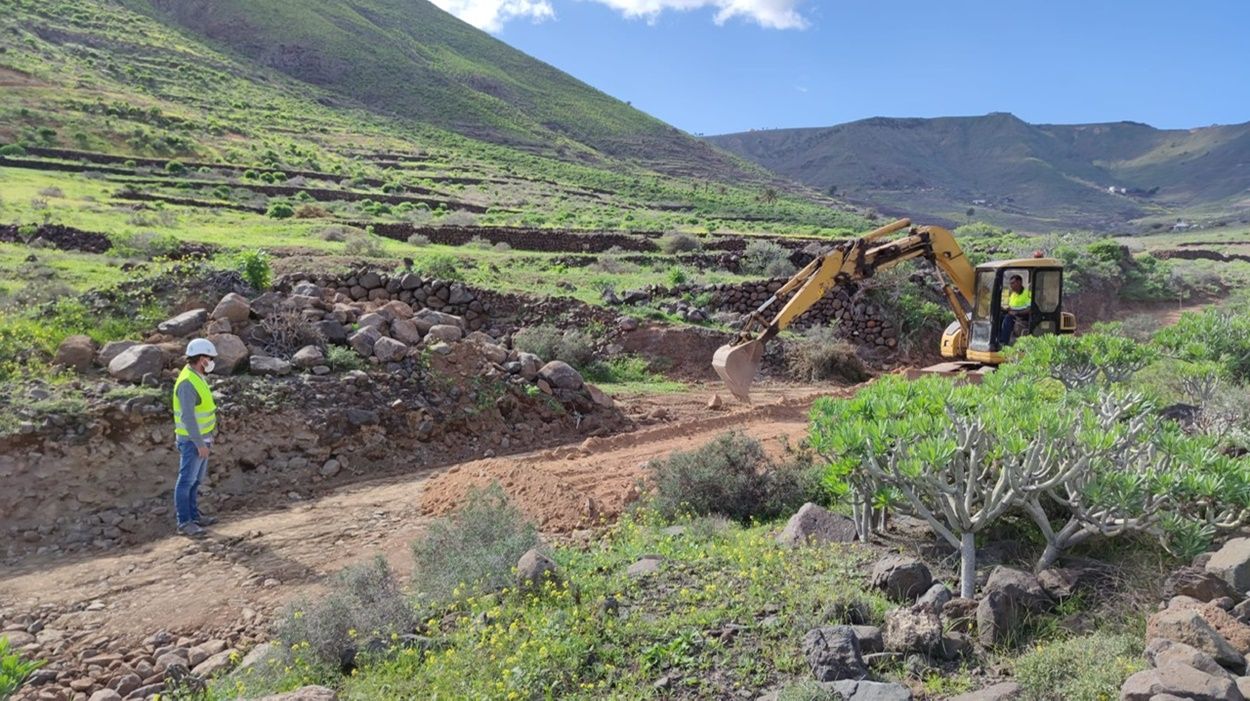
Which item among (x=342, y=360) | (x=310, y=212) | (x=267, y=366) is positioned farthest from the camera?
(x=310, y=212)

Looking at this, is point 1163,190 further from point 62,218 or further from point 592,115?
point 62,218

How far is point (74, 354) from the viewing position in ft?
28.0

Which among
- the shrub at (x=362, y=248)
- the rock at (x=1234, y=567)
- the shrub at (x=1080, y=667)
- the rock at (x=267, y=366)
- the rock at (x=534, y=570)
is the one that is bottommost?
the rock at (x=534, y=570)

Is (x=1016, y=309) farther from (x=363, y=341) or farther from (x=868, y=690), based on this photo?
(x=868, y=690)

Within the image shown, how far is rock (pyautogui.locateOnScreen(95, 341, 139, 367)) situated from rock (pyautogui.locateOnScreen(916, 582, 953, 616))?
8560mm

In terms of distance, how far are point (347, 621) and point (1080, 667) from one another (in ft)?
13.4

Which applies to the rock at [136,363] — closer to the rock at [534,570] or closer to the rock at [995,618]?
the rock at [534,570]

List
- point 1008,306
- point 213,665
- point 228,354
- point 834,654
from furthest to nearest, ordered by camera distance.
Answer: point 1008,306 < point 228,354 < point 213,665 < point 834,654

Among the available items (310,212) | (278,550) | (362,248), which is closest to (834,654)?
(278,550)

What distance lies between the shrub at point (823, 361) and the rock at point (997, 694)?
11213 millimetres

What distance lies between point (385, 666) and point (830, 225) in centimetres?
4985

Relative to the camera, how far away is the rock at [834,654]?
3.99m

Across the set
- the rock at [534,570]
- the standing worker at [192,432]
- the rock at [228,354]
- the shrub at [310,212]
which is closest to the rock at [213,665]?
the rock at [534,570]

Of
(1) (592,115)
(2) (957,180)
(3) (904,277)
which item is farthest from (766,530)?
(2) (957,180)
